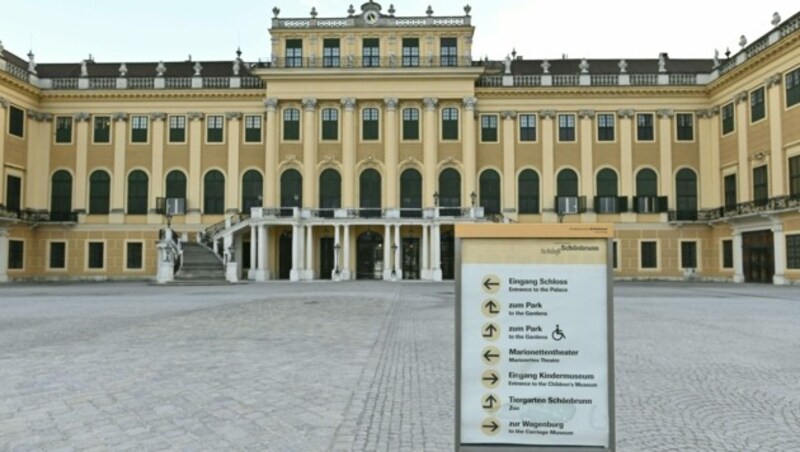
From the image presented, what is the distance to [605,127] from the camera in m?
48.1

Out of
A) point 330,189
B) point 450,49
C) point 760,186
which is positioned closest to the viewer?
point 760,186

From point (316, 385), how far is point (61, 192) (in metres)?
47.8

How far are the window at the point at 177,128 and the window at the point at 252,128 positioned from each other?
4.75m

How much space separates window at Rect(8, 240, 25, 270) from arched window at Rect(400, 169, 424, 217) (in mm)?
27621

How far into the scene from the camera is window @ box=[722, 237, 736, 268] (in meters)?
43.9

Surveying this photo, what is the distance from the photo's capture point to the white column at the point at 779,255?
36.8 m

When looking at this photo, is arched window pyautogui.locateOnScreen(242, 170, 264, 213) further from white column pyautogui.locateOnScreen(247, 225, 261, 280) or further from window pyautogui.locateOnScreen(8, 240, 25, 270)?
window pyautogui.locateOnScreen(8, 240, 25, 270)

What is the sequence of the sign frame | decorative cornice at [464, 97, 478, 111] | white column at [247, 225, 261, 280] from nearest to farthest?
the sign frame → white column at [247, 225, 261, 280] → decorative cornice at [464, 97, 478, 111]

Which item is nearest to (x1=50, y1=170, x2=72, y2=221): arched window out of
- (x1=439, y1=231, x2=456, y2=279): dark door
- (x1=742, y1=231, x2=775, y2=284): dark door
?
(x1=439, y1=231, x2=456, y2=279): dark door

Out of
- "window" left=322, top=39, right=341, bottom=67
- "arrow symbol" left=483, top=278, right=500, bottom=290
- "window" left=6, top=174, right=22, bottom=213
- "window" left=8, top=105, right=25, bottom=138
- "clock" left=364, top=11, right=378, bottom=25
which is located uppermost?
"clock" left=364, top=11, right=378, bottom=25

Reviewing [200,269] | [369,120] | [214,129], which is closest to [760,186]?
[369,120]

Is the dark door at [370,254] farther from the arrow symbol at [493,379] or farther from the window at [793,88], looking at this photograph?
the arrow symbol at [493,379]

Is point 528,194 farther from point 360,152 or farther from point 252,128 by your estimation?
point 252,128

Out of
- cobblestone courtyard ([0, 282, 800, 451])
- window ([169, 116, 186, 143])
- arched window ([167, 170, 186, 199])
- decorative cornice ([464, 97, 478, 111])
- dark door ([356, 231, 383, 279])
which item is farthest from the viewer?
window ([169, 116, 186, 143])
